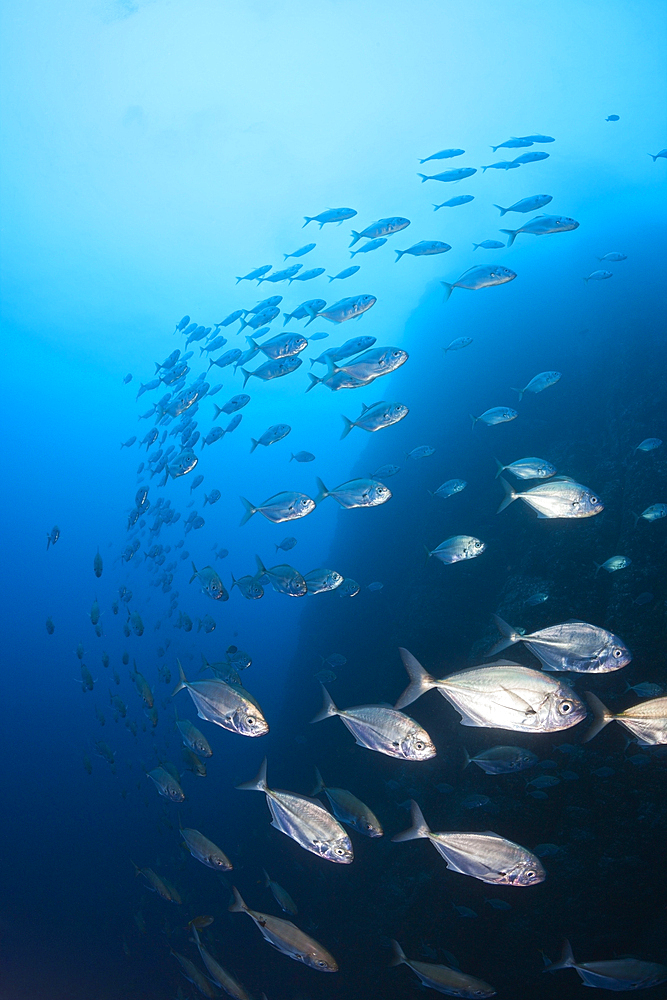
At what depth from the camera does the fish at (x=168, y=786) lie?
198 inches

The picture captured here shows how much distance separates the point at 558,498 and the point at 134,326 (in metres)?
53.4

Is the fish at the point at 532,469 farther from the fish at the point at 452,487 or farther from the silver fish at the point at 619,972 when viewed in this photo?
the silver fish at the point at 619,972

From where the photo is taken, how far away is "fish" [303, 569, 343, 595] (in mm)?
5578

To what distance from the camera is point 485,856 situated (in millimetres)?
2539

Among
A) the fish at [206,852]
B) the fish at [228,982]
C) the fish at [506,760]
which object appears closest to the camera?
the fish at [228,982]

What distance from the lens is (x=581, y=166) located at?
31297 mm

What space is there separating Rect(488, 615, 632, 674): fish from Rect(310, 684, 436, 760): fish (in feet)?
2.46

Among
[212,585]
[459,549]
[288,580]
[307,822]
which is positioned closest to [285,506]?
[288,580]

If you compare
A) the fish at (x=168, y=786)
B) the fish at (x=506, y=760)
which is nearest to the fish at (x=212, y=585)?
the fish at (x=168, y=786)

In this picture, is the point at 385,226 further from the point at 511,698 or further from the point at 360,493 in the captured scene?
the point at 511,698

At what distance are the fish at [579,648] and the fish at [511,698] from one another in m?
0.46

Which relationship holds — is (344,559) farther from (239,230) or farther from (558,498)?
(239,230)

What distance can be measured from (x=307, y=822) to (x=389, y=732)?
2.46 ft

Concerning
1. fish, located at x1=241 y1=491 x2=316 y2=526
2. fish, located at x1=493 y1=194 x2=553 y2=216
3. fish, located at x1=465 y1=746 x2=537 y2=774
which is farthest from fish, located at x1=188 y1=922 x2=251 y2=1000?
fish, located at x1=493 y1=194 x2=553 y2=216
